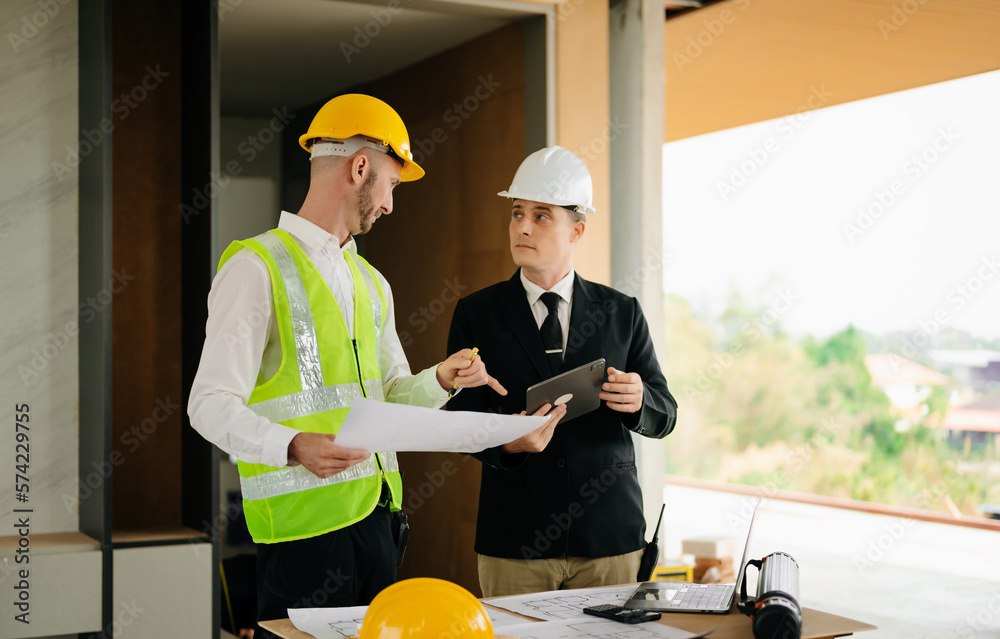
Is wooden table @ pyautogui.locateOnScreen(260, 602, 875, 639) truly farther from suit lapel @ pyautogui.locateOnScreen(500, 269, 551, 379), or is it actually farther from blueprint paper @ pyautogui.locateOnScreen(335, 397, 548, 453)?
suit lapel @ pyautogui.locateOnScreen(500, 269, 551, 379)

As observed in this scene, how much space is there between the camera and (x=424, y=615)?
4.68 ft

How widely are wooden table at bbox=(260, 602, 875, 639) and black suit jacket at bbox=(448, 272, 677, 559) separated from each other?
68 centimetres

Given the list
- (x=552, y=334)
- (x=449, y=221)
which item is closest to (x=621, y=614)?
(x=552, y=334)

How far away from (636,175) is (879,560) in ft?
18.2

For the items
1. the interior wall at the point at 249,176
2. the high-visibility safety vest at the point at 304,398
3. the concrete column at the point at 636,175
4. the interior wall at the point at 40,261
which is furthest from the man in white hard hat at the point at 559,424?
the interior wall at the point at 249,176

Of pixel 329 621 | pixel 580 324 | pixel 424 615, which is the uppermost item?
pixel 580 324

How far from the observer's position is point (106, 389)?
3.34m

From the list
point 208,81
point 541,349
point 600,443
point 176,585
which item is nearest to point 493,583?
point 600,443

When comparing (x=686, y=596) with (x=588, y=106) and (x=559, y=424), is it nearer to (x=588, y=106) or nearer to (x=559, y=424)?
(x=559, y=424)

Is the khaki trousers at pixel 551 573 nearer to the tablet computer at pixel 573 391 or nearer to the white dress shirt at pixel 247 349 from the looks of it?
the tablet computer at pixel 573 391

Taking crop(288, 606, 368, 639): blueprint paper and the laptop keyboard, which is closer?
crop(288, 606, 368, 639): blueprint paper

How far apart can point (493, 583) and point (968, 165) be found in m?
15.6

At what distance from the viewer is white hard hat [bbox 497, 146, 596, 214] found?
9.11ft

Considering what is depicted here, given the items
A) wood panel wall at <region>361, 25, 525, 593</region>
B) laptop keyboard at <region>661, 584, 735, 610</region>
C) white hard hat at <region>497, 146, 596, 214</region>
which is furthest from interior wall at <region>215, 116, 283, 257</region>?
laptop keyboard at <region>661, 584, 735, 610</region>
